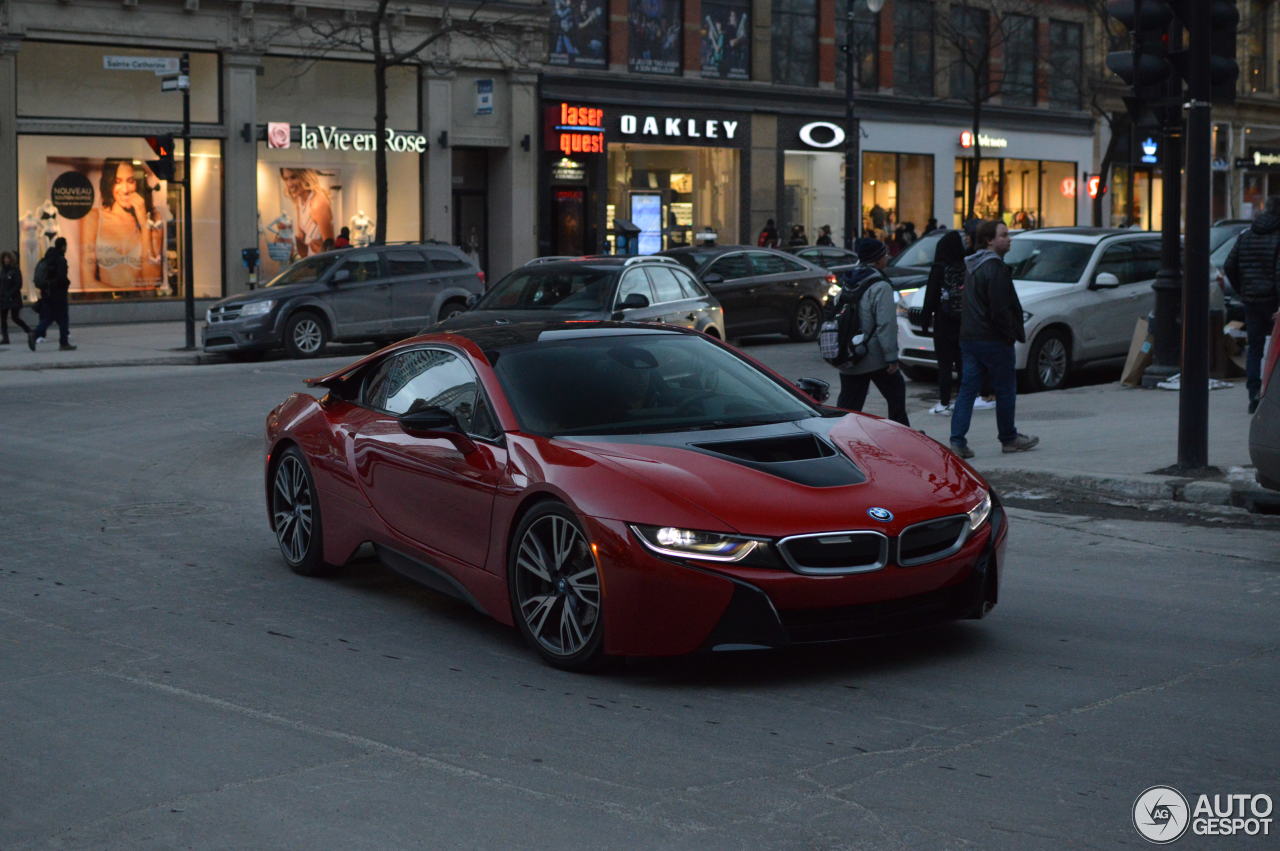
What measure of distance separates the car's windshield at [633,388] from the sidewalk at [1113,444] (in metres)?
4.32

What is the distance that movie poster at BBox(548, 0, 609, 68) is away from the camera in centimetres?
3966

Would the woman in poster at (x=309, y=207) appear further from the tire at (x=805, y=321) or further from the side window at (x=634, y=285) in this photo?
the side window at (x=634, y=285)

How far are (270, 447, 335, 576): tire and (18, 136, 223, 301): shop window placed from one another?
75.8ft

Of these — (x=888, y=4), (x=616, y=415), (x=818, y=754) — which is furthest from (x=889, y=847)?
(x=888, y=4)

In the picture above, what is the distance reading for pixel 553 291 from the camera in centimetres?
1905

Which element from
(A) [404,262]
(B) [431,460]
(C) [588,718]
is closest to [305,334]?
(A) [404,262]

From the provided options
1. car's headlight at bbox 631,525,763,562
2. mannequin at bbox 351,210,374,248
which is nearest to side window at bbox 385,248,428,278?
mannequin at bbox 351,210,374,248

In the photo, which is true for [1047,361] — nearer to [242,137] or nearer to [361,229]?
[242,137]

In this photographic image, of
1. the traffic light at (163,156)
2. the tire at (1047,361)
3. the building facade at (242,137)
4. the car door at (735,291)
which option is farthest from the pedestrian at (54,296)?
the tire at (1047,361)

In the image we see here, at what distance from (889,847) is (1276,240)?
11.7 m

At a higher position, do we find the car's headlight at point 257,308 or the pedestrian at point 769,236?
the pedestrian at point 769,236

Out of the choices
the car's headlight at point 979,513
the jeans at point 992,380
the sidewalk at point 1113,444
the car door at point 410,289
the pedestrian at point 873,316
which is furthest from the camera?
the car door at point 410,289

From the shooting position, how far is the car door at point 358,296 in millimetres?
26172

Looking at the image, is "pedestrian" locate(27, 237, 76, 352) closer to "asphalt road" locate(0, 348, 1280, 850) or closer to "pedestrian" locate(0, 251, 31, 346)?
"pedestrian" locate(0, 251, 31, 346)
